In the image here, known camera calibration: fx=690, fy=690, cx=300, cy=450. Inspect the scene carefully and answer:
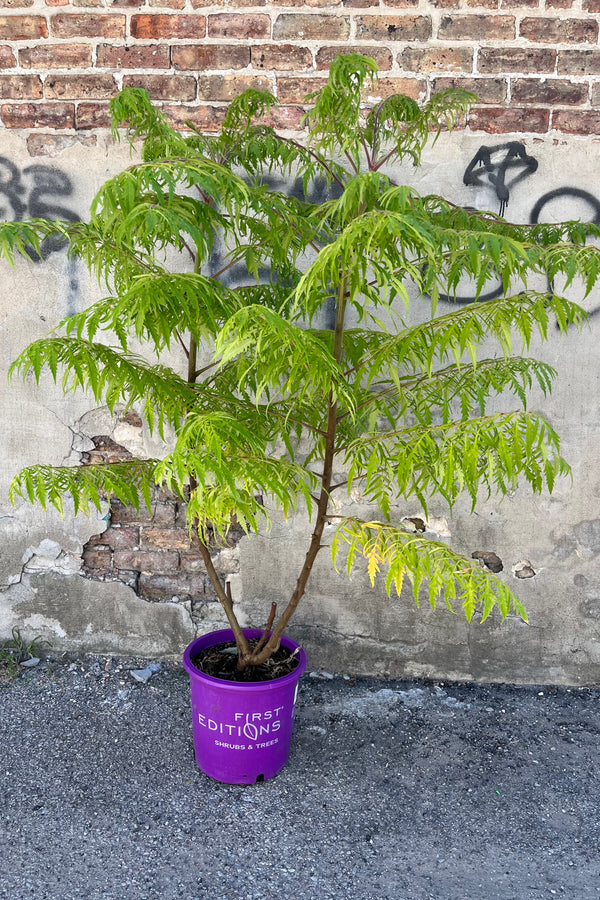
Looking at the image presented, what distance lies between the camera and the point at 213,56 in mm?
2350

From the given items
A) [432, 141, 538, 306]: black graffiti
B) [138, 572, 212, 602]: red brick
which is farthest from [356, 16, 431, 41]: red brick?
[138, 572, 212, 602]: red brick

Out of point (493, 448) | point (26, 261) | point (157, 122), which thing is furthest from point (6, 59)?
point (493, 448)

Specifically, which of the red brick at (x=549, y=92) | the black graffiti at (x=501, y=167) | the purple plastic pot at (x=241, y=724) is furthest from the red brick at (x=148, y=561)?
the red brick at (x=549, y=92)

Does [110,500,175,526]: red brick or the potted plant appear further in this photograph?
[110,500,175,526]: red brick

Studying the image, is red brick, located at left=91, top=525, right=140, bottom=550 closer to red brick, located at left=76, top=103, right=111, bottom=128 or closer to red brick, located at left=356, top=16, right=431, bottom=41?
red brick, located at left=76, top=103, right=111, bottom=128

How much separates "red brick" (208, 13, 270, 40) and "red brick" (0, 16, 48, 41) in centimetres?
59

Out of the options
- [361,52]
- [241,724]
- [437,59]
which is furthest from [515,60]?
[241,724]

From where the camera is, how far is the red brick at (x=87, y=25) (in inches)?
92.8

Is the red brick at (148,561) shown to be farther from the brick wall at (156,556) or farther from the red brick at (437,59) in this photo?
the red brick at (437,59)

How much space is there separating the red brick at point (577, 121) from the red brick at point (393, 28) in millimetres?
515

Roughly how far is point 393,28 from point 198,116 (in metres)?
0.71

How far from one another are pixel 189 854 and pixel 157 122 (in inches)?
74.2

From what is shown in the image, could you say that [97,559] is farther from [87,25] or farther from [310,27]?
[310,27]

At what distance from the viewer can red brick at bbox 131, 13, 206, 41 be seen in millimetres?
2336
